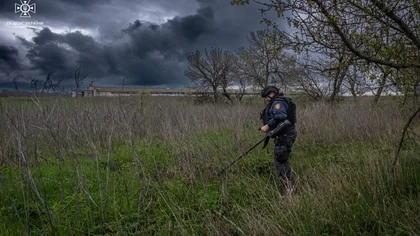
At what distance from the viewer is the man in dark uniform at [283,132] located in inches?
153

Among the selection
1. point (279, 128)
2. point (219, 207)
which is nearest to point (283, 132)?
point (279, 128)

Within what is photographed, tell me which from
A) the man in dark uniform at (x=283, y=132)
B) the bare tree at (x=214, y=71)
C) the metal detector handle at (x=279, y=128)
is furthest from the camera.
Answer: the bare tree at (x=214, y=71)

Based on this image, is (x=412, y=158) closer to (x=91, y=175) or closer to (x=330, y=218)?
(x=330, y=218)

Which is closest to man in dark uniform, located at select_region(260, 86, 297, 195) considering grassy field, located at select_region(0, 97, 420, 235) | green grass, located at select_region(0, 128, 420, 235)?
grassy field, located at select_region(0, 97, 420, 235)

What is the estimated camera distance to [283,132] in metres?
4.04

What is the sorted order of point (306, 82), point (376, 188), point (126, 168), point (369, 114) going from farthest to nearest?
point (306, 82)
point (369, 114)
point (126, 168)
point (376, 188)

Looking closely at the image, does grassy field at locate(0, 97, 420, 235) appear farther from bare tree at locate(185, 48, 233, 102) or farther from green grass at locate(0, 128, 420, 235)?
bare tree at locate(185, 48, 233, 102)

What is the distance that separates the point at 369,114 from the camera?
9.01 meters

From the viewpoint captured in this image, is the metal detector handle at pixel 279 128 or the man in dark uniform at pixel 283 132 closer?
the metal detector handle at pixel 279 128

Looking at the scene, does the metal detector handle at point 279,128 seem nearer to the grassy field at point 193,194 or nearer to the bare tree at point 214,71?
the grassy field at point 193,194

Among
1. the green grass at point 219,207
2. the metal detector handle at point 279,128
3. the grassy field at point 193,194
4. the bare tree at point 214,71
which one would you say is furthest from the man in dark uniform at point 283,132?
the bare tree at point 214,71

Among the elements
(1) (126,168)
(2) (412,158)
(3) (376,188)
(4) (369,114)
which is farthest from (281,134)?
(4) (369,114)

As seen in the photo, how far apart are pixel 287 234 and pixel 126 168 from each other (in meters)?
3.67

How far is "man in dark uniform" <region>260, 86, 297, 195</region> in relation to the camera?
389 cm
